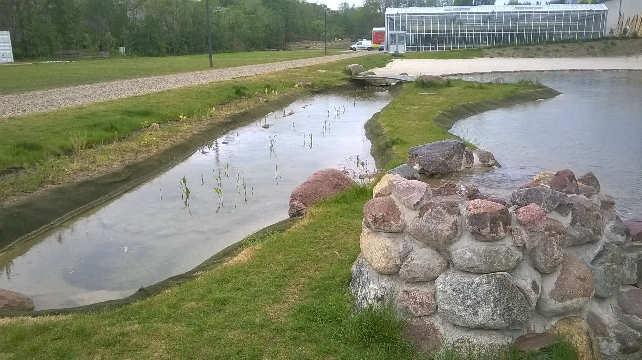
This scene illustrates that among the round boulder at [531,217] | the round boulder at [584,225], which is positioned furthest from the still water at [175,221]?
the round boulder at [584,225]

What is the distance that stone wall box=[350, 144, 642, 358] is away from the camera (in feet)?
22.9

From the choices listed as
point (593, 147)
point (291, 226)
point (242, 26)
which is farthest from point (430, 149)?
point (242, 26)

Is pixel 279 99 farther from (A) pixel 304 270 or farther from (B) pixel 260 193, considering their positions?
(A) pixel 304 270

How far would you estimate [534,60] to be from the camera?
217ft

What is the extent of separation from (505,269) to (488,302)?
45cm

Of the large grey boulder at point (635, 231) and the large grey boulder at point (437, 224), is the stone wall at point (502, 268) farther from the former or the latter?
the large grey boulder at point (635, 231)

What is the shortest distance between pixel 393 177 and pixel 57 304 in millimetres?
6326

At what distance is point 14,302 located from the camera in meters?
9.91

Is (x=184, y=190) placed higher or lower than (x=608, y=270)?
lower

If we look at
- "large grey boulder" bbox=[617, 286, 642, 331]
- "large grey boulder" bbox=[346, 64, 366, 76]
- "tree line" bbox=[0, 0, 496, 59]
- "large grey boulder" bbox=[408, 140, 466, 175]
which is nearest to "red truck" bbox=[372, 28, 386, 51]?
"tree line" bbox=[0, 0, 496, 59]

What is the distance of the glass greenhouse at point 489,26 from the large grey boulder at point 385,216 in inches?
3069

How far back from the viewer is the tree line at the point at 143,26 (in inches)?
2936

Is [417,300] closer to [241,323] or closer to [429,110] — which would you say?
[241,323]

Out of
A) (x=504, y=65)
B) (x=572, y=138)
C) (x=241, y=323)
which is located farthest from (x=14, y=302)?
(x=504, y=65)
